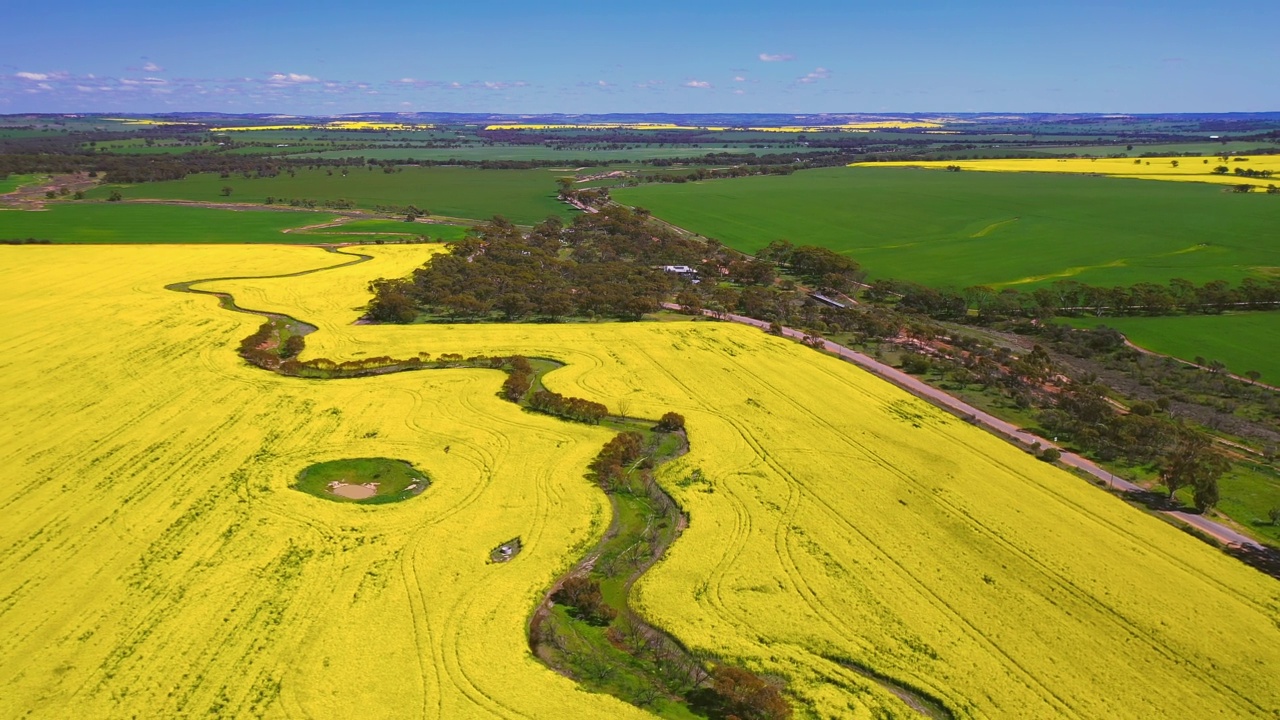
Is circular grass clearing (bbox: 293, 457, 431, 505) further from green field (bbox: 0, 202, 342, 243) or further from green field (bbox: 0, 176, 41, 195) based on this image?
green field (bbox: 0, 176, 41, 195)

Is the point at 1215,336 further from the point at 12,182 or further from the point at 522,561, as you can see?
the point at 12,182

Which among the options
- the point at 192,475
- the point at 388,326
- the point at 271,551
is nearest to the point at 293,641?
the point at 271,551

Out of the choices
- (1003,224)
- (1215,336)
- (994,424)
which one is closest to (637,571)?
(994,424)

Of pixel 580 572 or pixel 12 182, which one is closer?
pixel 580 572

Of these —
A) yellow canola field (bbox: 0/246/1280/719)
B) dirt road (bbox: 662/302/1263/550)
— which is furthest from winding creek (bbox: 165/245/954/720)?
dirt road (bbox: 662/302/1263/550)

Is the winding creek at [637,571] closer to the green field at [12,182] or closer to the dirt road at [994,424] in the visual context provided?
the dirt road at [994,424]

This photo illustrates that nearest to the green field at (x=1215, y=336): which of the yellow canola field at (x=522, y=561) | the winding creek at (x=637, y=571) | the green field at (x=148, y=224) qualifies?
the yellow canola field at (x=522, y=561)
